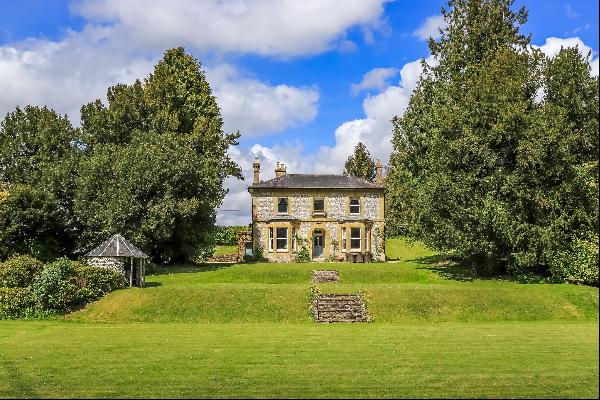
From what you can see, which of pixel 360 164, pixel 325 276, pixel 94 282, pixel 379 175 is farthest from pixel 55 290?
pixel 360 164

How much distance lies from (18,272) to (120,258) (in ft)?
19.2

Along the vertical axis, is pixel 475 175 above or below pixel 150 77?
below

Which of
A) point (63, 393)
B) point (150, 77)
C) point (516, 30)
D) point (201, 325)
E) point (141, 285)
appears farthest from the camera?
point (150, 77)

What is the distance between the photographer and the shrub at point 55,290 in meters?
30.8

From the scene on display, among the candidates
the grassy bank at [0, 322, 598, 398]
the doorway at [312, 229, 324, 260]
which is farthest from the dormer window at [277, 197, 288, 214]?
the grassy bank at [0, 322, 598, 398]

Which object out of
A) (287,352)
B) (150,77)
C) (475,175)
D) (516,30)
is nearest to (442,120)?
(475,175)

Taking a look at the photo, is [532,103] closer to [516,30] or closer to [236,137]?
[516,30]

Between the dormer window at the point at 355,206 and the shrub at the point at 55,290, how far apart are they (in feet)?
94.1

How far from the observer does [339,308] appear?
1203 inches

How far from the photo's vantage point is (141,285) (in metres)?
36.1

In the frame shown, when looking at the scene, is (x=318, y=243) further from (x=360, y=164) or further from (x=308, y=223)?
(x=360, y=164)

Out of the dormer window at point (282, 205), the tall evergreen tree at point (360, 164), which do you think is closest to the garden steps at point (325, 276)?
the dormer window at point (282, 205)

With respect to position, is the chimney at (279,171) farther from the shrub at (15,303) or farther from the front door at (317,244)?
the shrub at (15,303)

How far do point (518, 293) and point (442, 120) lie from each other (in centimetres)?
1399
